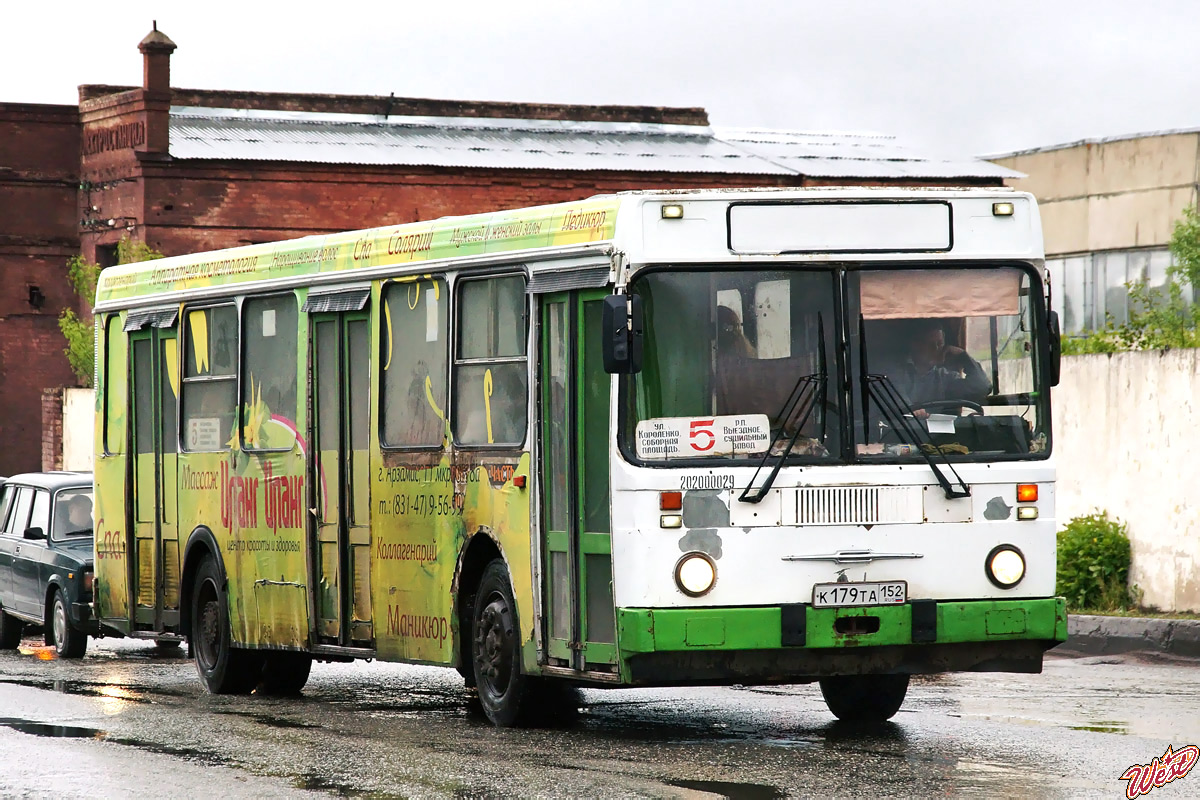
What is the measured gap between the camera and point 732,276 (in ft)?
36.6

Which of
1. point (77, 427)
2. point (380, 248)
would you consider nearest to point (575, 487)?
point (380, 248)

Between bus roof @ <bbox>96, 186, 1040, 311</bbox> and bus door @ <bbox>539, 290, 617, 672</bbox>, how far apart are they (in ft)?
1.29

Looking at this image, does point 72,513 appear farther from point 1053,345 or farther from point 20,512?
point 1053,345

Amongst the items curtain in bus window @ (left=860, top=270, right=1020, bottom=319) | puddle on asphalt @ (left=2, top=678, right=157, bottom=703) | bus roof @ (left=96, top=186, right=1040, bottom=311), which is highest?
bus roof @ (left=96, top=186, right=1040, bottom=311)

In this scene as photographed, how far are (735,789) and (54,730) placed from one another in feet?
15.1

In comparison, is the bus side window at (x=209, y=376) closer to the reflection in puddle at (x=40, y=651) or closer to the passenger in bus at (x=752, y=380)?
the reflection in puddle at (x=40, y=651)

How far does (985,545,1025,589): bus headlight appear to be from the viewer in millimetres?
11297

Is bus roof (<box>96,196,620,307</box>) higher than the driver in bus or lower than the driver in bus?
higher

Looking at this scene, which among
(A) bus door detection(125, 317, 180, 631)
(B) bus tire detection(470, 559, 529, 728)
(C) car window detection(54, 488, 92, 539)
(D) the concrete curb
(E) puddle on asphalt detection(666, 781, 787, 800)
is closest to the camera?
(E) puddle on asphalt detection(666, 781, 787, 800)

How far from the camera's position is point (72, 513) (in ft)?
67.4

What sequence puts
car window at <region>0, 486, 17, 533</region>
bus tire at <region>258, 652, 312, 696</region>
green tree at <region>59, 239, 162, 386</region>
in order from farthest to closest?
green tree at <region>59, 239, 162, 386</region> → car window at <region>0, 486, 17, 533</region> → bus tire at <region>258, 652, 312, 696</region>

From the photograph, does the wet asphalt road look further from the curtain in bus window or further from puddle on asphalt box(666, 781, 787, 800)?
the curtain in bus window

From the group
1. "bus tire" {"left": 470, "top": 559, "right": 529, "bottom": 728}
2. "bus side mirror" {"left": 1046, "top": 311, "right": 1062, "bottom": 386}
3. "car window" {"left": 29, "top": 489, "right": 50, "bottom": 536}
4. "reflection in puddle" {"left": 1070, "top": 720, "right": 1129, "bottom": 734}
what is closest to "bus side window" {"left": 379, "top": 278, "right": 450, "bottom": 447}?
"bus tire" {"left": 470, "top": 559, "right": 529, "bottom": 728}

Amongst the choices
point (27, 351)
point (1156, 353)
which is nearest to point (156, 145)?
point (27, 351)
